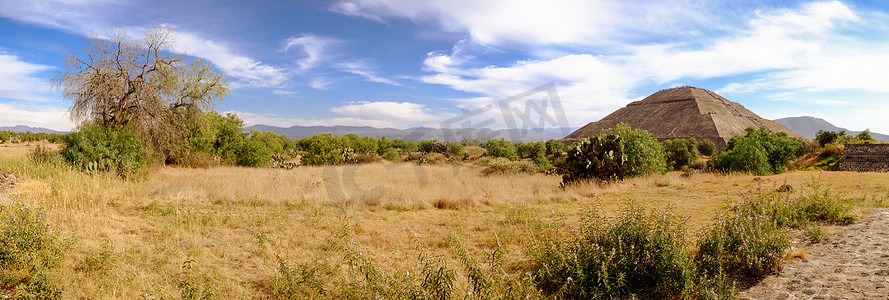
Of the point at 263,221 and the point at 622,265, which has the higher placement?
the point at 622,265

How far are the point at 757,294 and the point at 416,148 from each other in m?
50.4

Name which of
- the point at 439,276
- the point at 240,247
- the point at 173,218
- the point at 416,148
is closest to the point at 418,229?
the point at 240,247

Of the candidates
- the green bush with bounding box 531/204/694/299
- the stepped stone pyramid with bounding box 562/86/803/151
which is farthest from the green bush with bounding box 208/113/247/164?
the stepped stone pyramid with bounding box 562/86/803/151

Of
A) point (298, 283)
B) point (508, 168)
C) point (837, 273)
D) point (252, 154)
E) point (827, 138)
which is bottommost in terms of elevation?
point (298, 283)

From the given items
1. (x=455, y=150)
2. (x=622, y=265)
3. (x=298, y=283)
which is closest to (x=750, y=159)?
(x=622, y=265)

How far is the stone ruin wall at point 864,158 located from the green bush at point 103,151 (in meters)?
36.0

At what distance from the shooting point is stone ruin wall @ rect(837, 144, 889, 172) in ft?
72.5

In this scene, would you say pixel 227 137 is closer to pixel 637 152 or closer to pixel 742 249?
pixel 637 152

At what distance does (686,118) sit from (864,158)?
77.7 meters

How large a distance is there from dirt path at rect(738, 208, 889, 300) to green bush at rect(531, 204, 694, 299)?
0.76 metres

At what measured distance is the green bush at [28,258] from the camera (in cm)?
427

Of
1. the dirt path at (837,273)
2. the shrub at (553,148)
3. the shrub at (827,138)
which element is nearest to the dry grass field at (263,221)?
the dirt path at (837,273)

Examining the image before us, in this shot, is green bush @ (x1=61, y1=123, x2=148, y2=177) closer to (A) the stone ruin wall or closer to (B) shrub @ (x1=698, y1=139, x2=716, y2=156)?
(A) the stone ruin wall

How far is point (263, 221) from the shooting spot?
7984mm
